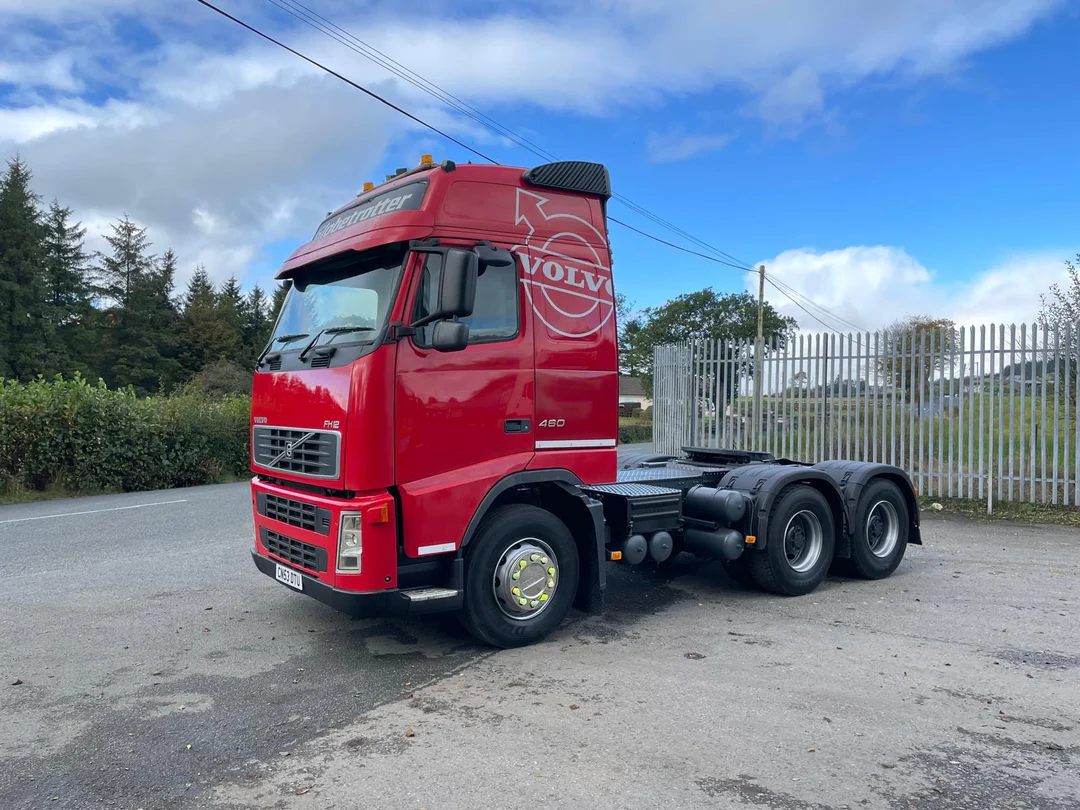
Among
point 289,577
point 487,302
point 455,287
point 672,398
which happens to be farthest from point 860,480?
point 672,398

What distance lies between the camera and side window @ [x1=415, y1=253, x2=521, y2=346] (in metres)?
4.70

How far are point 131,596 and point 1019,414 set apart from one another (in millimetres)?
11172

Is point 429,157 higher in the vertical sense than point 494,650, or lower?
higher

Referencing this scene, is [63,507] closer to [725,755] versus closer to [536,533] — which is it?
[536,533]

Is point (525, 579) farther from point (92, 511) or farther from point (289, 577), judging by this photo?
point (92, 511)

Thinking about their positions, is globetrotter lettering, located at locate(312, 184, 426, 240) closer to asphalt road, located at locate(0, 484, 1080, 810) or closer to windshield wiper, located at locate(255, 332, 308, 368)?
windshield wiper, located at locate(255, 332, 308, 368)

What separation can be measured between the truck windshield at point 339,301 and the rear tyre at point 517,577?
4.95 ft

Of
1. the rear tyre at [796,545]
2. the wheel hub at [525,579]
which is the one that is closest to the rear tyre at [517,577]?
the wheel hub at [525,579]

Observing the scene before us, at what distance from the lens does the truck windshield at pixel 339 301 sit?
187 inches

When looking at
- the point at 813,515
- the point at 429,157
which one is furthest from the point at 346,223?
the point at 813,515

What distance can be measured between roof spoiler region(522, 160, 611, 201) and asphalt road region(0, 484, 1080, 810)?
324 centimetres

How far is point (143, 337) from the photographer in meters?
50.7

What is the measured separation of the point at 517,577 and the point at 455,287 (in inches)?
75.1

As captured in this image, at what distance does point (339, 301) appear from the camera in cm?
506
